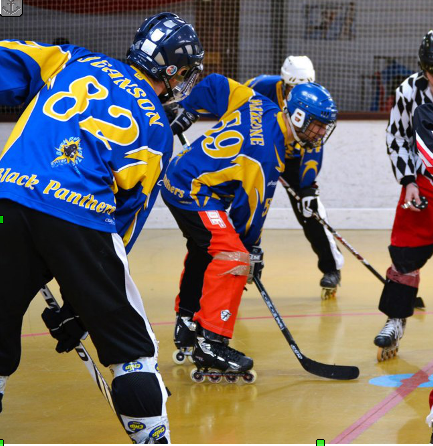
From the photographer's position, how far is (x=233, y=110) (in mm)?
3424

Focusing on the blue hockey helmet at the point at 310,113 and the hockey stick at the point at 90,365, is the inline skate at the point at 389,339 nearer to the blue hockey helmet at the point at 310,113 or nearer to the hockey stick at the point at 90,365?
the blue hockey helmet at the point at 310,113

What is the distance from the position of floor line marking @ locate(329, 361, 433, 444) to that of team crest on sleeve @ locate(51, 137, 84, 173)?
1240mm

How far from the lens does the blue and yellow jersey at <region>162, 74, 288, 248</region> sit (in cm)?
318

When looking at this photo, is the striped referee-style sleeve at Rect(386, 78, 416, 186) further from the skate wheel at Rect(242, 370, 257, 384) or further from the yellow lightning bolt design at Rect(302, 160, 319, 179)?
the yellow lightning bolt design at Rect(302, 160, 319, 179)

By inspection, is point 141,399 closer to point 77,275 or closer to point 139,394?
point 139,394

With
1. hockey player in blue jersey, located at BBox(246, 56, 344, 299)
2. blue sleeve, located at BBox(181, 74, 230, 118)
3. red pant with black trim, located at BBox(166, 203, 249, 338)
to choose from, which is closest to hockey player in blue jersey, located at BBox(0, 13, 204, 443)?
red pant with black trim, located at BBox(166, 203, 249, 338)

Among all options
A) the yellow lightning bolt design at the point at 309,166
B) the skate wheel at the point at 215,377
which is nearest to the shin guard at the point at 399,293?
the skate wheel at the point at 215,377

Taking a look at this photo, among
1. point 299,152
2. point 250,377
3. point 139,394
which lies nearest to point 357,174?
point 299,152

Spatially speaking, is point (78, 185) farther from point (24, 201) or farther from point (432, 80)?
point (432, 80)

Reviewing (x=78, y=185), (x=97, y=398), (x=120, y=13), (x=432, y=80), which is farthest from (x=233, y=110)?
(x=120, y=13)

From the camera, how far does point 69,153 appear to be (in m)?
1.94

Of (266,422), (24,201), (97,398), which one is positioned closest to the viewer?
(24,201)

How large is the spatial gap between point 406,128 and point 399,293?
0.69m

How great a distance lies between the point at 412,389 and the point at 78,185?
1.72m
